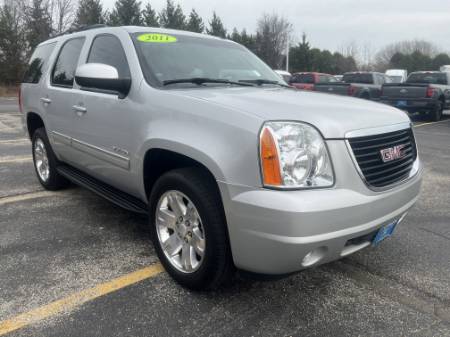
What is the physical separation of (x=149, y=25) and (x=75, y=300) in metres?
35.8

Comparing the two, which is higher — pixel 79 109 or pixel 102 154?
pixel 79 109

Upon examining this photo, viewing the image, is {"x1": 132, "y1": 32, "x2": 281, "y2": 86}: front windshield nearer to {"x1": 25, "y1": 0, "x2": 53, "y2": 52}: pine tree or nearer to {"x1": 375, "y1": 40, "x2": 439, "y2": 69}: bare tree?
{"x1": 25, "y1": 0, "x2": 53, "y2": 52}: pine tree

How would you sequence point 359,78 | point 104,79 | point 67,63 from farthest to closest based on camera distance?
point 359,78
point 67,63
point 104,79

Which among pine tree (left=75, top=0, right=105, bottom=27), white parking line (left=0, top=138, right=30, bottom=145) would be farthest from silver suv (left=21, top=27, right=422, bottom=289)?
pine tree (left=75, top=0, right=105, bottom=27)

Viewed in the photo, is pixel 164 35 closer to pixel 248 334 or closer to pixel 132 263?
pixel 132 263

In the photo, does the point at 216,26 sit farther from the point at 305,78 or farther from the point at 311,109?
the point at 311,109

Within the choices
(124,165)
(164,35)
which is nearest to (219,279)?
(124,165)

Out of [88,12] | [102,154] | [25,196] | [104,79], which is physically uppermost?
[88,12]

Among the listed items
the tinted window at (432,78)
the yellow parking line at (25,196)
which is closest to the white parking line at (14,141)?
the yellow parking line at (25,196)

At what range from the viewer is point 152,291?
2840 mm

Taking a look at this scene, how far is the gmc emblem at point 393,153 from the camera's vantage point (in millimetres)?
2615

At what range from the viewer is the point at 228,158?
2.35m

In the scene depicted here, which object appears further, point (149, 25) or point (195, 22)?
point (195, 22)

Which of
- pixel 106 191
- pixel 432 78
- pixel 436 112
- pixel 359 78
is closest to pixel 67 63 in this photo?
pixel 106 191
